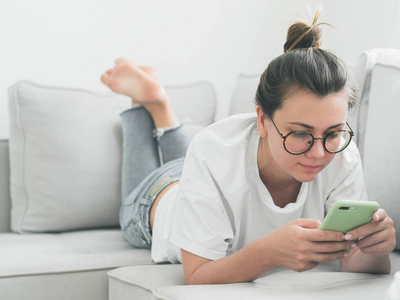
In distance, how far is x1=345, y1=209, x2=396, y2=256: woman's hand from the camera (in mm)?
1062

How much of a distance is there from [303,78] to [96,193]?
3.58 ft

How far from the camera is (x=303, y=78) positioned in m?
1.12

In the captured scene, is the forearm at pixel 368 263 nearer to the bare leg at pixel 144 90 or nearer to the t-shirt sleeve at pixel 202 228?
the t-shirt sleeve at pixel 202 228

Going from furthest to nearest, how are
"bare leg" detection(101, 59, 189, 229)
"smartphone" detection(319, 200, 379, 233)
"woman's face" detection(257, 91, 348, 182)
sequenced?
"bare leg" detection(101, 59, 189, 229)
"woman's face" detection(257, 91, 348, 182)
"smartphone" detection(319, 200, 379, 233)

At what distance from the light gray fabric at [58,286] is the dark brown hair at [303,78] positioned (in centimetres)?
64

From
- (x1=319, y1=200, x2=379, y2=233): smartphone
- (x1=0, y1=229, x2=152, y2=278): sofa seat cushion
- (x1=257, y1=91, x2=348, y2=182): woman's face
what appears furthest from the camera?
(x1=0, y1=229, x2=152, y2=278): sofa seat cushion

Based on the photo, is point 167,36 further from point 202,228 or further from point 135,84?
point 202,228

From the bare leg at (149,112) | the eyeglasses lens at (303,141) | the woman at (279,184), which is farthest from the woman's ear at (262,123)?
the bare leg at (149,112)

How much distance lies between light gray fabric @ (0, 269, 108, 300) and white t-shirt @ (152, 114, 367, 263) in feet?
1.07

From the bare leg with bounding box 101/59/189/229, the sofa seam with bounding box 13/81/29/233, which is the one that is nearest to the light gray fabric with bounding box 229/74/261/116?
the bare leg with bounding box 101/59/189/229

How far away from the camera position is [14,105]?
2.01 m

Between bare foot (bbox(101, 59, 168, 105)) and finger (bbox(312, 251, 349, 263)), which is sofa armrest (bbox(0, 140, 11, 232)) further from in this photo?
finger (bbox(312, 251, 349, 263))

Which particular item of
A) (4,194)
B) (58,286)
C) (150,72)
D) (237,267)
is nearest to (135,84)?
(150,72)

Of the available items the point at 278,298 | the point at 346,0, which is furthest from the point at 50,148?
the point at 346,0
